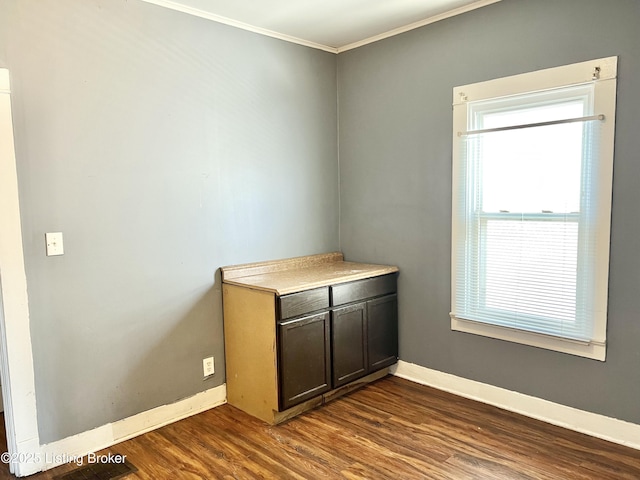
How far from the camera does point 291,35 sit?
3.45m

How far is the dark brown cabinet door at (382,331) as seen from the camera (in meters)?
3.37

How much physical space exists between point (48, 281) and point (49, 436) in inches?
31.7

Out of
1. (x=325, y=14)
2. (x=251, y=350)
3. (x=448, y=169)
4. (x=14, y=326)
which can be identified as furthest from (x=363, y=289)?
(x=14, y=326)

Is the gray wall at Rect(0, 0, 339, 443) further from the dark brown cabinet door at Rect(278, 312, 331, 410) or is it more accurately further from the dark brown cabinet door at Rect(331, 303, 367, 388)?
the dark brown cabinet door at Rect(331, 303, 367, 388)

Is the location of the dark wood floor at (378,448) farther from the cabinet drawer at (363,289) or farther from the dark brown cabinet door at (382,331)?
the cabinet drawer at (363,289)

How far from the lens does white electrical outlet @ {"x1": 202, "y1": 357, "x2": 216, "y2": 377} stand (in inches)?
122

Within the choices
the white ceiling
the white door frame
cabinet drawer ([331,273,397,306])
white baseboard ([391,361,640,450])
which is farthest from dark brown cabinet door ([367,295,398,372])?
the white door frame

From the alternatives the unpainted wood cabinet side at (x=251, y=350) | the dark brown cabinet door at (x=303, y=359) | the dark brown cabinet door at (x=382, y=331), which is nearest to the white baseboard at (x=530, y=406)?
the dark brown cabinet door at (x=382, y=331)

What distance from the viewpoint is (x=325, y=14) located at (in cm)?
306

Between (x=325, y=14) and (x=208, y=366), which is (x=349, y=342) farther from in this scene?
(x=325, y=14)

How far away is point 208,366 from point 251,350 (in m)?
0.36

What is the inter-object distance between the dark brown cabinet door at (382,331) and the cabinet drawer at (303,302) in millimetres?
456

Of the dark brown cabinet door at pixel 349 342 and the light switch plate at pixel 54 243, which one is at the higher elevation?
the light switch plate at pixel 54 243

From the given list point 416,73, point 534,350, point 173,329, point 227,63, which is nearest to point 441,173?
point 416,73
